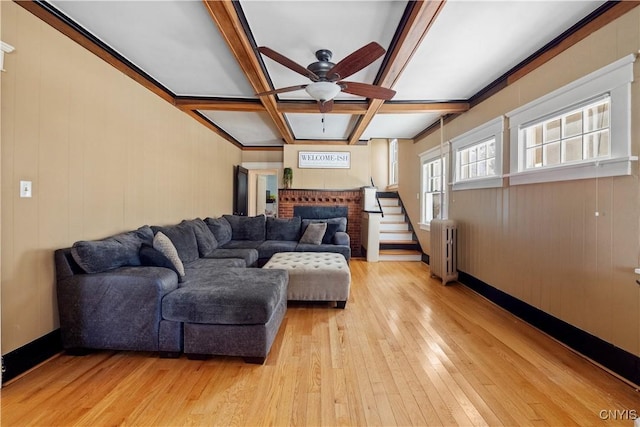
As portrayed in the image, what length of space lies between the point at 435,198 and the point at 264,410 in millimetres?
4657

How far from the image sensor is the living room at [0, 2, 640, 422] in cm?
186

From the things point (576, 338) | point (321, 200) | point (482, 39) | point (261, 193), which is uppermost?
point (482, 39)

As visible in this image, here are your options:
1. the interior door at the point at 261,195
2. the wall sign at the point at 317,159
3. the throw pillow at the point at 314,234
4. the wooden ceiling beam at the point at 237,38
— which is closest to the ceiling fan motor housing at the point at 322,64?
the wooden ceiling beam at the point at 237,38

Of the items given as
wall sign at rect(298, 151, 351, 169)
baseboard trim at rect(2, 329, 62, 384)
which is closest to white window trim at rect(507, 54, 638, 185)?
wall sign at rect(298, 151, 351, 169)

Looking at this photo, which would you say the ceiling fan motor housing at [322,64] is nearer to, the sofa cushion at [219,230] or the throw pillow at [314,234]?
the throw pillow at [314,234]

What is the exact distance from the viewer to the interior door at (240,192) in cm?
659

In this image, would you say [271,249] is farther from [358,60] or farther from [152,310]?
[358,60]

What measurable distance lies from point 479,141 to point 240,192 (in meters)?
5.06

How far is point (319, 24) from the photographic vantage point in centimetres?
225

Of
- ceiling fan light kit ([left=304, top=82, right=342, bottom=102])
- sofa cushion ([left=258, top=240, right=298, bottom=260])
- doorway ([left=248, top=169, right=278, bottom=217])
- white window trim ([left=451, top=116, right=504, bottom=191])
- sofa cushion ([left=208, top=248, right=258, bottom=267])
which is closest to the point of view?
ceiling fan light kit ([left=304, top=82, right=342, bottom=102])

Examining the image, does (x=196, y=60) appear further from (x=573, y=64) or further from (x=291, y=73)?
(x=573, y=64)

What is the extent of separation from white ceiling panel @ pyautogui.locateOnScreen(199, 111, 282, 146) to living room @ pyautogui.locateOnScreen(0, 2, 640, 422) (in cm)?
115

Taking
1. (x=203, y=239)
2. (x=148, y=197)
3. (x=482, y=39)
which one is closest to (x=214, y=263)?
(x=203, y=239)

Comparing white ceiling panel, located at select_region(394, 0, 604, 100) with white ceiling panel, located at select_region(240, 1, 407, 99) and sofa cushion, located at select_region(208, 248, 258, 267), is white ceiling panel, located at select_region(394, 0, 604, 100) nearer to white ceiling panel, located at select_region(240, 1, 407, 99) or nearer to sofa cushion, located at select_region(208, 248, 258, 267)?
white ceiling panel, located at select_region(240, 1, 407, 99)
